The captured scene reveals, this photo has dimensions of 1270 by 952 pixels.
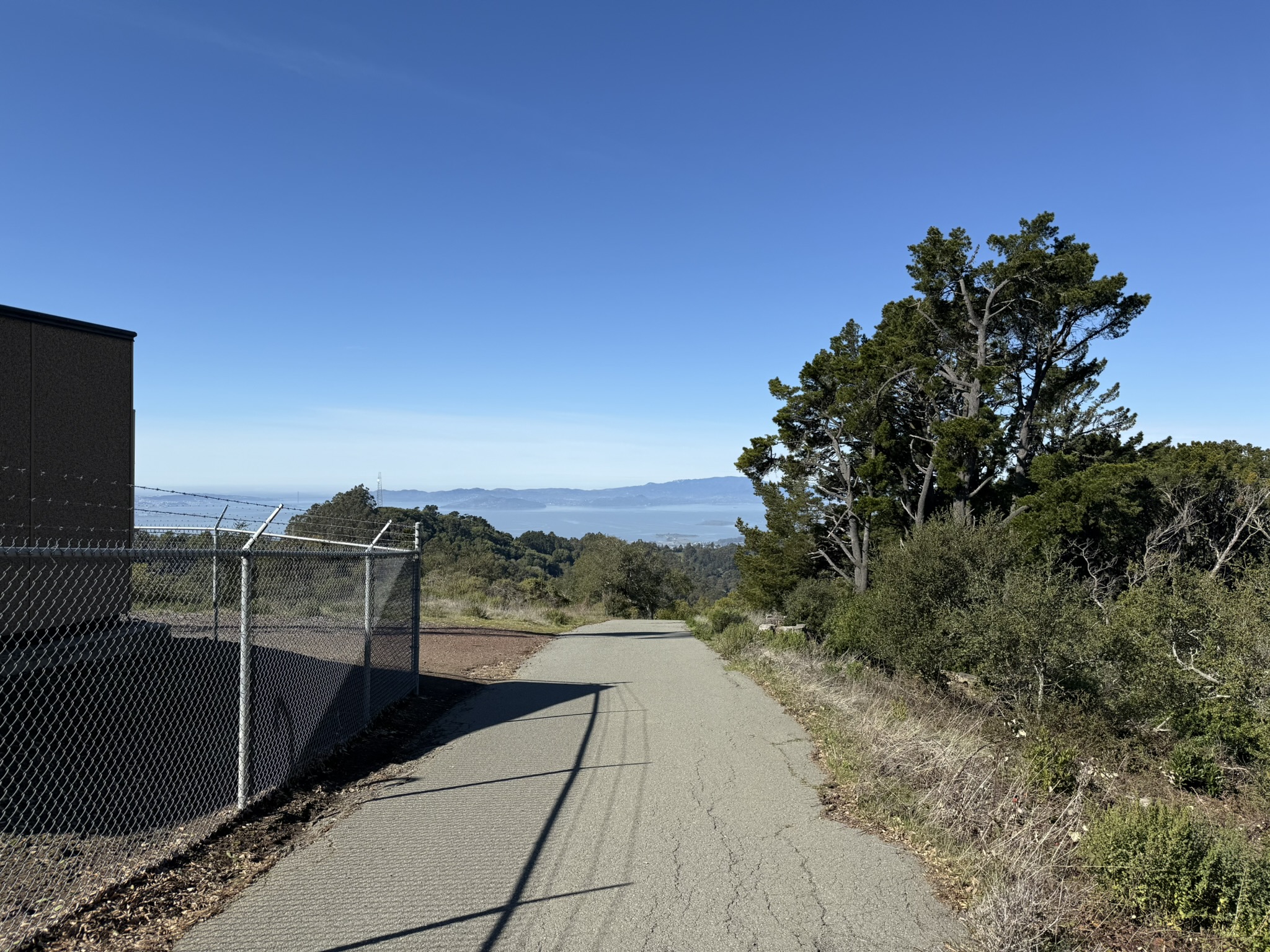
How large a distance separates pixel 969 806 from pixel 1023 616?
30.3 feet

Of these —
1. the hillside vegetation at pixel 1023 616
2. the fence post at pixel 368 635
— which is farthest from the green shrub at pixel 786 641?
the fence post at pixel 368 635

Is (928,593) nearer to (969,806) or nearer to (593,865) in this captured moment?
(969,806)

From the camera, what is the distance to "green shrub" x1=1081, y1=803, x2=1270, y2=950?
181 inches

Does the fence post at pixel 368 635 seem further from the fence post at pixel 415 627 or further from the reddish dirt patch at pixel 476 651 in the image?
the reddish dirt patch at pixel 476 651

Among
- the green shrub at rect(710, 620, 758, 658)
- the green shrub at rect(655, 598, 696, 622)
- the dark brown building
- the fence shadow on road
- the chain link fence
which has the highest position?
the dark brown building

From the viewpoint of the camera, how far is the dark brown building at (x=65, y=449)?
764cm

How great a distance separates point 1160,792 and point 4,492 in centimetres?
1462

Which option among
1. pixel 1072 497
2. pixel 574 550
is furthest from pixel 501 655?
pixel 574 550

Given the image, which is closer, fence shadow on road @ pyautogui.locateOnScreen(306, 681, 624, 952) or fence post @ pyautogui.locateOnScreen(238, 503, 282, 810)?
fence shadow on road @ pyautogui.locateOnScreen(306, 681, 624, 952)

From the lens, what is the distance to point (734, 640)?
1833 cm

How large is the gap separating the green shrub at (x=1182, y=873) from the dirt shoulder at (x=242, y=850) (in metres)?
5.00

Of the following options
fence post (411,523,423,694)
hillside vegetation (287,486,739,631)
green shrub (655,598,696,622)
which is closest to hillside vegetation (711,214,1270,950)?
green shrub (655,598,696,622)

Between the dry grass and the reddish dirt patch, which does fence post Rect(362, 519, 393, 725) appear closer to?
the reddish dirt patch

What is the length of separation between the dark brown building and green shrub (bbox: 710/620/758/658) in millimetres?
11728
